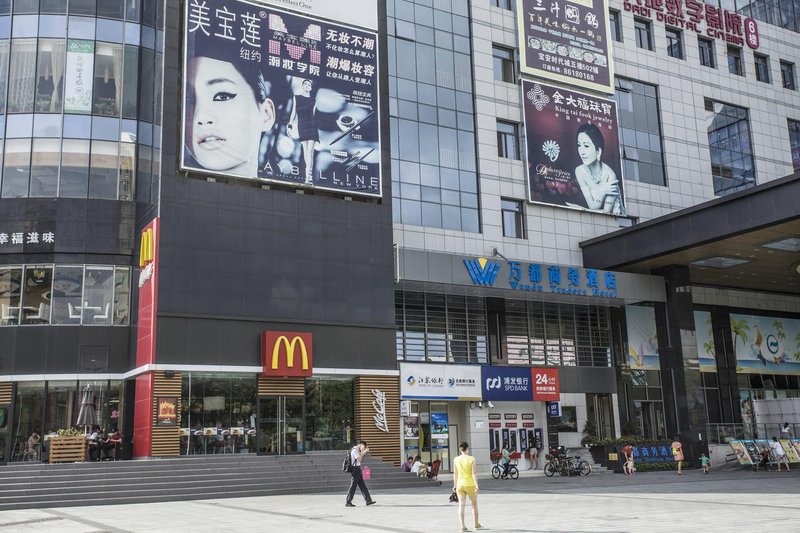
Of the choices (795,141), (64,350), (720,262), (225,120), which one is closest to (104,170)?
(225,120)

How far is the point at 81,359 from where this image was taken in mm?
32875

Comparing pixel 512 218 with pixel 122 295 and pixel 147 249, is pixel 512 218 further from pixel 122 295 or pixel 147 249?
pixel 122 295

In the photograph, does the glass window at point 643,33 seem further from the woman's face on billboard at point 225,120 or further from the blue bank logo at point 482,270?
the woman's face on billboard at point 225,120

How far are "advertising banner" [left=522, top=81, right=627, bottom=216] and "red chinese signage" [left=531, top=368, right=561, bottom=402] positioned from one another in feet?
28.7

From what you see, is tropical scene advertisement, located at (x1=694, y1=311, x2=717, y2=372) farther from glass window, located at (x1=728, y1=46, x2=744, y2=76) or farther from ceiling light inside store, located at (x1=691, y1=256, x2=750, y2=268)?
glass window, located at (x1=728, y1=46, x2=744, y2=76)

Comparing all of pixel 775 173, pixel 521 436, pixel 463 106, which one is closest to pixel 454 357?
pixel 521 436

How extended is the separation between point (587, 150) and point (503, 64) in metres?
6.43

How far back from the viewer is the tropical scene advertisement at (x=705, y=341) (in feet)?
153

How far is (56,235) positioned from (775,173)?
4210 centimetres

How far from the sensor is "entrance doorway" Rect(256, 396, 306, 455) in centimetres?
3225

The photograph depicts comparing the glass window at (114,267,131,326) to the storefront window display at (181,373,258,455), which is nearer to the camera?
the storefront window display at (181,373,258,455)

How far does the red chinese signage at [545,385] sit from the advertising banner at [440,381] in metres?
3.28

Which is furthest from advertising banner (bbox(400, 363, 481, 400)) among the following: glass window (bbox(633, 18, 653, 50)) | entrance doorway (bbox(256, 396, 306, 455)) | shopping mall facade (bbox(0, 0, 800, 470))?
glass window (bbox(633, 18, 653, 50))

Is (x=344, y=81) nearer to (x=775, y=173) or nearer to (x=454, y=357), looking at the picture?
(x=454, y=357)
